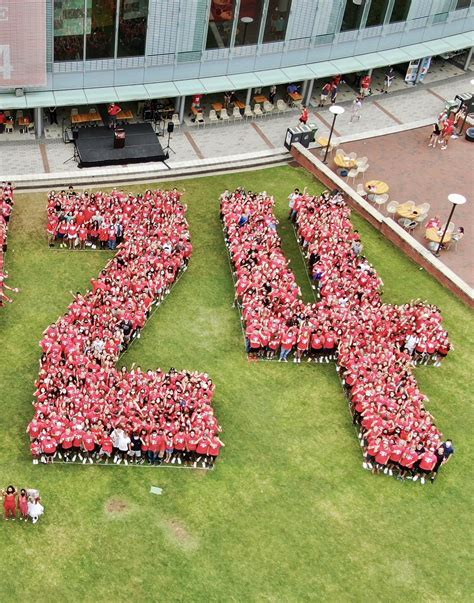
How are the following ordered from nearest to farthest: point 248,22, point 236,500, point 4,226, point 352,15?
point 236,500, point 4,226, point 248,22, point 352,15

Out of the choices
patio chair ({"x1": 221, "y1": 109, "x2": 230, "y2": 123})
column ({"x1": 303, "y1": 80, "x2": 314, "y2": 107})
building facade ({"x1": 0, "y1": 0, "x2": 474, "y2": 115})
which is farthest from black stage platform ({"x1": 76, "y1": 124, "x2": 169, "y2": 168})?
column ({"x1": 303, "y1": 80, "x2": 314, "y2": 107})

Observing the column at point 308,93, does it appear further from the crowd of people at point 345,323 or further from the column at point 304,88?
the crowd of people at point 345,323

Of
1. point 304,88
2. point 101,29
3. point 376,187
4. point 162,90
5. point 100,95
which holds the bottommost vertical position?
point 376,187

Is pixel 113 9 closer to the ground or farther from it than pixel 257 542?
farther from it

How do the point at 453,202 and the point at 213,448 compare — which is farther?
the point at 453,202

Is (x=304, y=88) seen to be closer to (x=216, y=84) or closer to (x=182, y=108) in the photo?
(x=216, y=84)

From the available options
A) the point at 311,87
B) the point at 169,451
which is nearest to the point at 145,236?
the point at 169,451

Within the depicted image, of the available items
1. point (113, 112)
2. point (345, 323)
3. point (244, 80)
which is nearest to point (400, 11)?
point (244, 80)

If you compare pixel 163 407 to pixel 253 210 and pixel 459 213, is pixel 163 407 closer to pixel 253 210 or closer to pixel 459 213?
pixel 253 210

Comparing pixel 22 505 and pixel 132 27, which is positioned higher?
pixel 132 27
